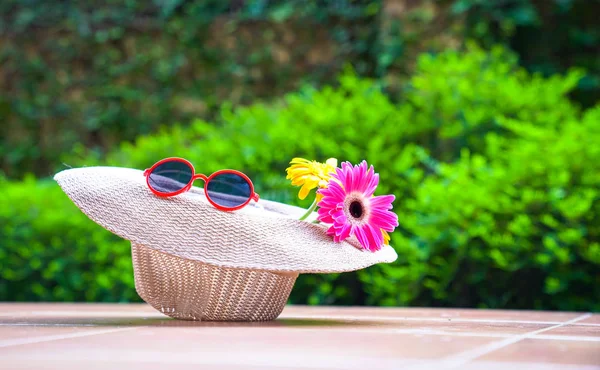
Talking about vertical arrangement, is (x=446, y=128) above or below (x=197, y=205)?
above

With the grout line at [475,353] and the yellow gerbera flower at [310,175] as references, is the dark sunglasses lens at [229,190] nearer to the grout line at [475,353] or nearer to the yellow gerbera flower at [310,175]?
the yellow gerbera flower at [310,175]

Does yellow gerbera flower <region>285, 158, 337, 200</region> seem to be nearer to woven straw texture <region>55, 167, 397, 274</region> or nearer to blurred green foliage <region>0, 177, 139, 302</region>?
woven straw texture <region>55, 167, 397, 274</region>

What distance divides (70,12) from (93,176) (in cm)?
537

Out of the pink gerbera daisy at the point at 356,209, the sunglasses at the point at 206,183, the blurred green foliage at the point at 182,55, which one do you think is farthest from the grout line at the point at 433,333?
the blurred green foliage at the point at 182,55

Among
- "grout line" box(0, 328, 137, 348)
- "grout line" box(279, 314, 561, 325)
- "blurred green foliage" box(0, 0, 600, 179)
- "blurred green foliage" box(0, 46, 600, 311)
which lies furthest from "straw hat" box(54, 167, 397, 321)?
"blurred green foliage" box(0, 0, 600, 179)

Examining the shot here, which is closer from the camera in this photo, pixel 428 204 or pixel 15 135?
pixel 428 204

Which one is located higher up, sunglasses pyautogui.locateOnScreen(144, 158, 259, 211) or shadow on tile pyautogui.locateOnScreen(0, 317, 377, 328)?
sunglasses pyautogui.locateOnScreen(144, 158, 259, 211)

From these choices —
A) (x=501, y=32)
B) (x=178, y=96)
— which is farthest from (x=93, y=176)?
(x=178, y=96)

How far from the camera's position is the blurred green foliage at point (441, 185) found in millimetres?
3506

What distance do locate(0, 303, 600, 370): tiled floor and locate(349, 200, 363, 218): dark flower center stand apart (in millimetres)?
288

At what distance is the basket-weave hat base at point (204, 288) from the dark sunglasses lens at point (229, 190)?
16cm

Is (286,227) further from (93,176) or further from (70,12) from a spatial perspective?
(70,12)

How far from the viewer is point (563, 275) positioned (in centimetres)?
344

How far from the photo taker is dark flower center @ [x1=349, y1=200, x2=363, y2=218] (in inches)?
87.9
